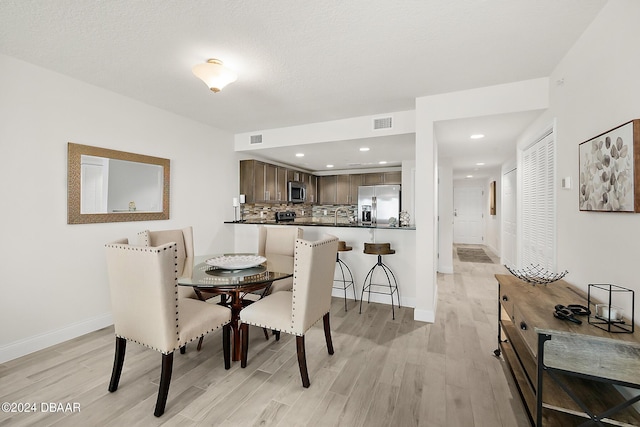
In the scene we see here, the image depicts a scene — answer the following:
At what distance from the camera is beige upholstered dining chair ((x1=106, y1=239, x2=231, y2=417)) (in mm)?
1684

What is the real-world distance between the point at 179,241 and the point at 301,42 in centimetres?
235

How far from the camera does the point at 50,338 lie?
2629 millimetres

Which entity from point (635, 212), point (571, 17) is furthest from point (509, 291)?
point (571, 17)

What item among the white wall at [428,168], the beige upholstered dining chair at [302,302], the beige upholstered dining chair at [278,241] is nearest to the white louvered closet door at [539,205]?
the white wall at [428,168]

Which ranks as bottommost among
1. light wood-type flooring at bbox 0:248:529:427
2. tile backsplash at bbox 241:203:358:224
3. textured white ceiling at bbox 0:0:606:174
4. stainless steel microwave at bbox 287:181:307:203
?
light wood-type flooring at bbox 0:248:529:427

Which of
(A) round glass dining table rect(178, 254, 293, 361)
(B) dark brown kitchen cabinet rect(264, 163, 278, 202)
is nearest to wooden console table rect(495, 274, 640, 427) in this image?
(A) round glass dining table rect(178, 254, 293, 361)

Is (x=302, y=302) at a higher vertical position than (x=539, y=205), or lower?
lower

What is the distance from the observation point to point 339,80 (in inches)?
110

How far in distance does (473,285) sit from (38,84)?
19.5 feet

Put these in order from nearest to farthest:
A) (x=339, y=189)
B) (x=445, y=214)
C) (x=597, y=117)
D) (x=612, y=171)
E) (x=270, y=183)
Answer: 1. (x=612, y=171)
2. (x=597, y=117)
3. (x=270, y=183)
4. (x=445, y=214)
5. (x=339, y=189)

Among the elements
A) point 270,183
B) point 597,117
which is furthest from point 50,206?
point 597,117

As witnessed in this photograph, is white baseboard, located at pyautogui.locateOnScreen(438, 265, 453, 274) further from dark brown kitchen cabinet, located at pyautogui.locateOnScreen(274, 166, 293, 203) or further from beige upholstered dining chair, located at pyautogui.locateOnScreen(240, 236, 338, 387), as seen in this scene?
beige upholstered dining chair, located at pyautogui.locateOnScreen(240, 236, 338, 387)

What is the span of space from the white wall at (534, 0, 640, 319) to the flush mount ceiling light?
2.58m

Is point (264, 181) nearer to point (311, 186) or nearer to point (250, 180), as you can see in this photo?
point (250, 180)
